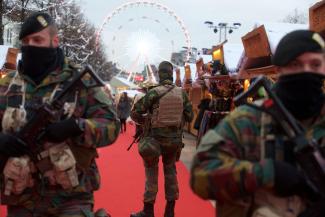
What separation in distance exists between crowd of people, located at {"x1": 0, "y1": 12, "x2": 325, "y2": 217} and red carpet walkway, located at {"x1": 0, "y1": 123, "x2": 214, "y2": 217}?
9.54 feet

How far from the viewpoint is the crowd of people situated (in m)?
1.99

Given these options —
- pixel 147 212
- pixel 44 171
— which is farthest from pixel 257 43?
pixel 44 171

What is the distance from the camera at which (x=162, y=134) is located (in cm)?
588

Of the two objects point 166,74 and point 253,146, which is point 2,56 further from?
point 253,146

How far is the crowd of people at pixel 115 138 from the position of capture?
1988 millimetres

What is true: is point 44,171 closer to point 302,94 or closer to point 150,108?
point 302,94

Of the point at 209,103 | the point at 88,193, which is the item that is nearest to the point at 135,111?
the point at 88,193

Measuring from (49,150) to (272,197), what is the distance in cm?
138

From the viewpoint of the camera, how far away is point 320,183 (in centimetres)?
196

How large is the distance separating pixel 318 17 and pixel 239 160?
4.98 meters

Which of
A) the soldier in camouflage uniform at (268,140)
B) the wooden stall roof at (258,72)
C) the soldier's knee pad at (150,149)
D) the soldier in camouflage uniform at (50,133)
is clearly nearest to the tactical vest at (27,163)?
the soldier in camouflage uniform at (50,133)

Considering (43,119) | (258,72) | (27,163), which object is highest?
(258,72)

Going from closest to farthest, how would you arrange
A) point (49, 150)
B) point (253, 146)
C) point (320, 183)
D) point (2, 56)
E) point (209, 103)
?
point (320, 183) < point (253, 146) < point (49, 150) < point (209, 103) < point (2, 56)

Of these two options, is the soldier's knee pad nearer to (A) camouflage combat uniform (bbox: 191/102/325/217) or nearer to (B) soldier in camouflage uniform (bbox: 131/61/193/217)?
(B) soldier in camouflage uniform (bbox: 131/61/193/217)
